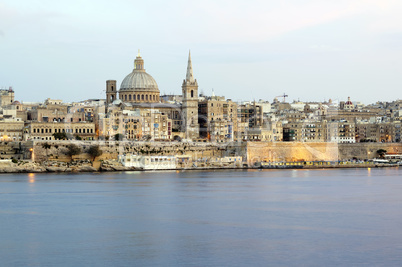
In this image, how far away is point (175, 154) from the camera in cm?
5625

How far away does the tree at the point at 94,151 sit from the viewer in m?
51.3

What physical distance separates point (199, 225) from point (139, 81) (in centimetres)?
4646

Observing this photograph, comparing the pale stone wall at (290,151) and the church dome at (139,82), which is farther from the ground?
the church dome at (139,82)

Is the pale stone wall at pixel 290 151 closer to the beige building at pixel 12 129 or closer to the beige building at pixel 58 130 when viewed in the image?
the beige building at pixel 58 130

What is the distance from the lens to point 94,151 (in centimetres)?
5131

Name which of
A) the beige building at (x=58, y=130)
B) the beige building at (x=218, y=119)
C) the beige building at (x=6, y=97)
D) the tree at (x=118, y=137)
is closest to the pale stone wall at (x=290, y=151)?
the beige building at (x=218, y=119)

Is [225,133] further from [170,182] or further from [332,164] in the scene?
[170,182]

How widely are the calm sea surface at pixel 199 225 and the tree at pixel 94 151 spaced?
1538 centimetres

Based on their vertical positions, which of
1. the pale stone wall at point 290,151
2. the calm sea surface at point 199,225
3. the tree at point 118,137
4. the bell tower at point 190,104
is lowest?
the calm sea surface at point 199,225

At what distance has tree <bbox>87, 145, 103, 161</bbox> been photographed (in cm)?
5134

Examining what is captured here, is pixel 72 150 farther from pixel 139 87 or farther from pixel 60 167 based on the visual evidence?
pixel 139 87

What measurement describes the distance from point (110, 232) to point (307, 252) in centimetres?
589

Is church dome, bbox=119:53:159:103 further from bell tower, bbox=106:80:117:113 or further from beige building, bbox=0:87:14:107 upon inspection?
beige building, bbox=0:87:14:107

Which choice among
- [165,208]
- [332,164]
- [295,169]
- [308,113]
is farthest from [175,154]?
[165,208]
